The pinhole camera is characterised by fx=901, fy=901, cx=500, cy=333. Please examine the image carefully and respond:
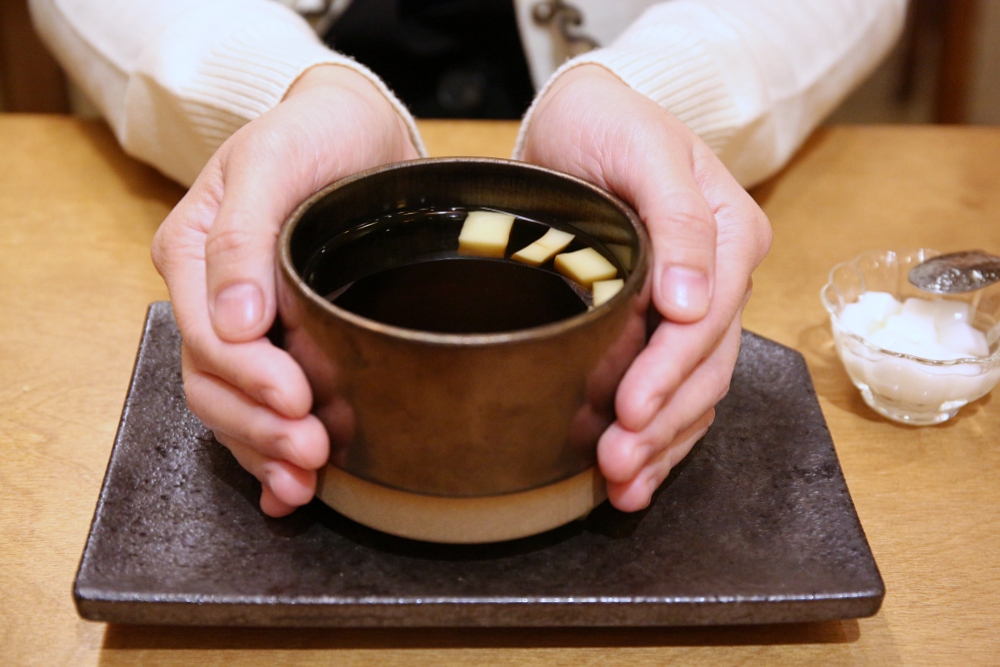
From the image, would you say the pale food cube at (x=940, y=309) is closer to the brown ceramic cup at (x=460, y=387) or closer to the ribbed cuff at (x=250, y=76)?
the brown ceramic cup at (x=460, y=387)

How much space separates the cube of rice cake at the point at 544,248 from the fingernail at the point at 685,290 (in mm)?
111

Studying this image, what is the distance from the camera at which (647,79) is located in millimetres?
1145

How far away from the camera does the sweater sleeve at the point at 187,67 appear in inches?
44.6

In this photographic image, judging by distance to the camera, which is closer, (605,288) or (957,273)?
(605,288)

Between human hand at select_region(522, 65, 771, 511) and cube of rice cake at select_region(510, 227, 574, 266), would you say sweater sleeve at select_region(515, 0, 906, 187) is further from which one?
cube of rice cake at select_region(510, 227, 574, 266)

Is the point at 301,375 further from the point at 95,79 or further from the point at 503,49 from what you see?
the point at 503,49

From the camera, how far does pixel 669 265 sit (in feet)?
2.24

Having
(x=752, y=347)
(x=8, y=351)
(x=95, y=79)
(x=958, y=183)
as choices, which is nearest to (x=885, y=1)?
(x=958, y=183)

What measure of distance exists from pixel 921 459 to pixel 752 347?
0.19 m

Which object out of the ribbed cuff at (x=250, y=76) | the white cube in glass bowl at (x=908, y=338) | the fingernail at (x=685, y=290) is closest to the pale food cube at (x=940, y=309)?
the white cube in glass bowl at (x=908, y=338)

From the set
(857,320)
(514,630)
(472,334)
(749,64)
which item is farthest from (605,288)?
(749,64)

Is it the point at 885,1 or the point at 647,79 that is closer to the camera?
the point at 647,79

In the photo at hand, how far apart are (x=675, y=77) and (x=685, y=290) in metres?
0.59

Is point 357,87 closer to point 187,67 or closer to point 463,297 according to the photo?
point 187,67
